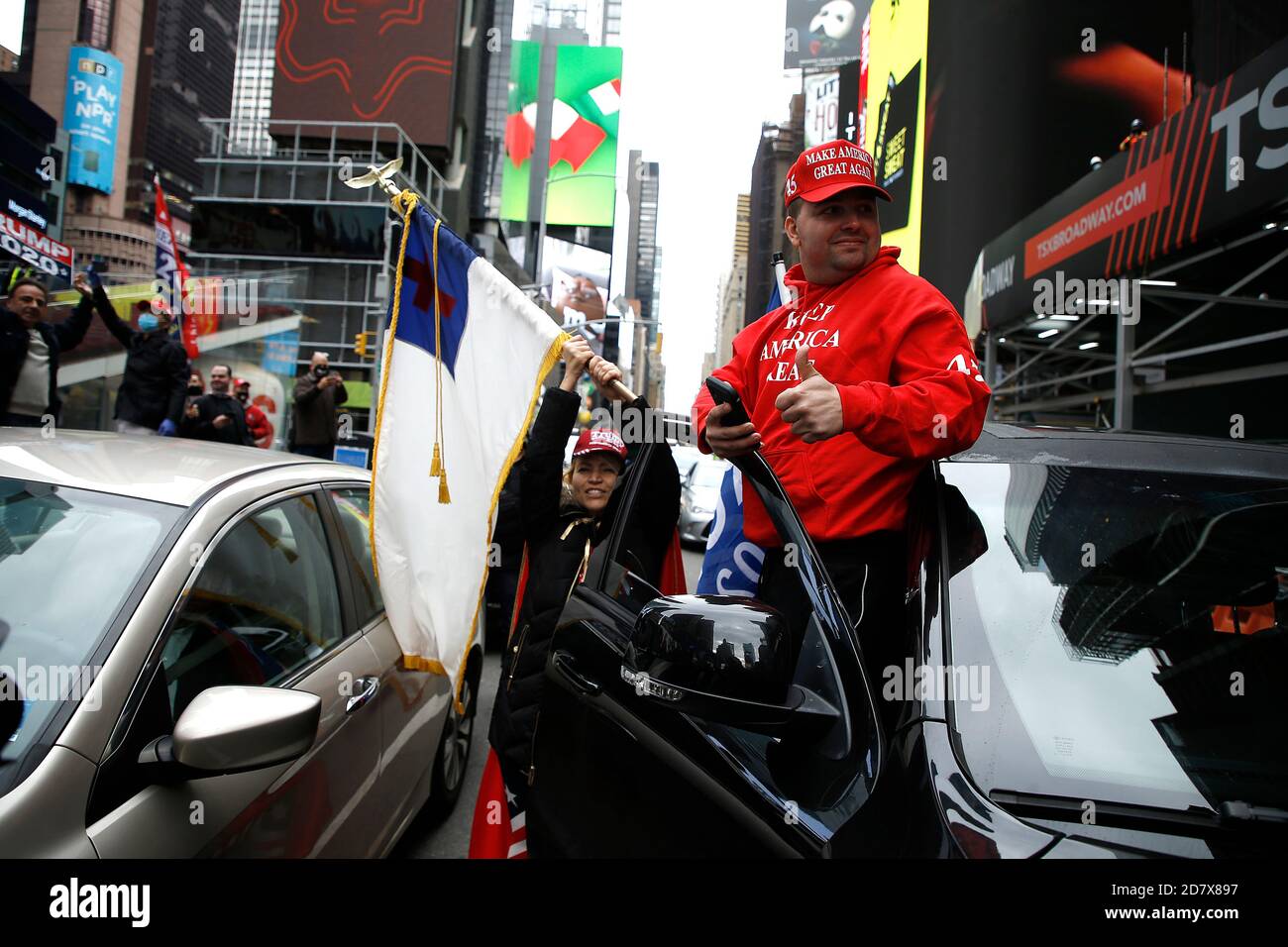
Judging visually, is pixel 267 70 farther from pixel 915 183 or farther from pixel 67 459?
pixel 67 459

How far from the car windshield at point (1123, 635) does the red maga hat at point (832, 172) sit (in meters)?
0.76

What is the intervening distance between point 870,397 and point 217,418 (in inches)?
379

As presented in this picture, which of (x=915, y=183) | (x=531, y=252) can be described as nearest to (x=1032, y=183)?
(x=915, y=183)

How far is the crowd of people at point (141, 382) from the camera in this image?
6027mm

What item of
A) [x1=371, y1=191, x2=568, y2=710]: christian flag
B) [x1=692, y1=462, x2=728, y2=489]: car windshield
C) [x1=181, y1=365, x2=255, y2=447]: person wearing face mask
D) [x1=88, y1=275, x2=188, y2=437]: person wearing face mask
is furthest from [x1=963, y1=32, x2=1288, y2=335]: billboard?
[x1=181, y1=365, x2=255, y2=447]: person wearing face mask

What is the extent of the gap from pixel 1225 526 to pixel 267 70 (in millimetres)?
80334

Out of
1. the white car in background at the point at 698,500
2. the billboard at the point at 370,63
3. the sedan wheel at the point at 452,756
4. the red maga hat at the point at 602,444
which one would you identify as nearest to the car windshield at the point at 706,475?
the white car in background at the point at 698,500

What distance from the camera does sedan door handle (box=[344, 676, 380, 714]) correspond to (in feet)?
8.69

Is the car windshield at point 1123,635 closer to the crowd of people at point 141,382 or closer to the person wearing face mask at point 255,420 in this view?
the crowd of people at point 141,382

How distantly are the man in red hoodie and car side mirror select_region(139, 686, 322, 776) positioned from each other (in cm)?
106

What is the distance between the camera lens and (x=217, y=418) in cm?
980

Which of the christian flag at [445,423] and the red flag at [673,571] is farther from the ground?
the christian flag at [445,423]

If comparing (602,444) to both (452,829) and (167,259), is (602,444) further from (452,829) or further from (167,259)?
(167,259)

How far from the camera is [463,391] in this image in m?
2.93
